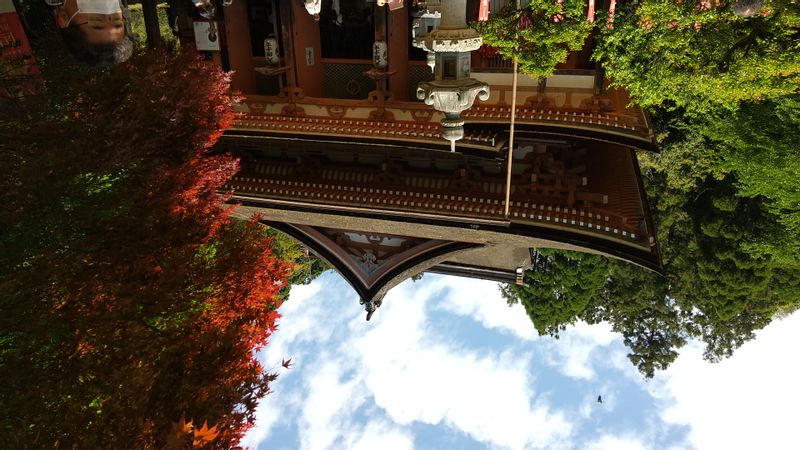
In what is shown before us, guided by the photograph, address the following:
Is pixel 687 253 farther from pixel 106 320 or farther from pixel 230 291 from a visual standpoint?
pixel 106 320

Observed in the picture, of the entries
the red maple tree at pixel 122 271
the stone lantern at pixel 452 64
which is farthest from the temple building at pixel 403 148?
the stone lantern at pixel 452 64

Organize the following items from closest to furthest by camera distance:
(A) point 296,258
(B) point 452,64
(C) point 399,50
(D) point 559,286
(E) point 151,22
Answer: (B) point 452,64 < (C) point 399,50 < (E) point 151,22 < (D) point 559,286 < (A) point 296,258

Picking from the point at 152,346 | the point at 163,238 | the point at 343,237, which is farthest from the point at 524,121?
the point at 152,346

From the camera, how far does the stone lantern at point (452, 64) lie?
759 centimetres

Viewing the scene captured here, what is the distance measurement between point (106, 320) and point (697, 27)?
14624 millimetres

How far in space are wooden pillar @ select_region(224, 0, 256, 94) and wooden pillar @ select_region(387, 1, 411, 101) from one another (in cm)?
471

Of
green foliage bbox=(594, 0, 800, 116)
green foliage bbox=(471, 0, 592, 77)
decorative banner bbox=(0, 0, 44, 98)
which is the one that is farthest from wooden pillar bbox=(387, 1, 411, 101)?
decorative banner bbox=(0, 0, 44, 98)

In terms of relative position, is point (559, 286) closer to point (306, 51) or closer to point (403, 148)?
point (403, 148)

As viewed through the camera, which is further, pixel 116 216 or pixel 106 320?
pixel 116 216

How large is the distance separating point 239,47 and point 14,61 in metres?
7.39

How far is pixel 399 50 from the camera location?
14.3 m

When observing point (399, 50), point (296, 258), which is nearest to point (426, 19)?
point (399, 50)

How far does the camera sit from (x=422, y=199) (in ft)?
43.6

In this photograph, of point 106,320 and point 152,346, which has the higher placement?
point 106,320
